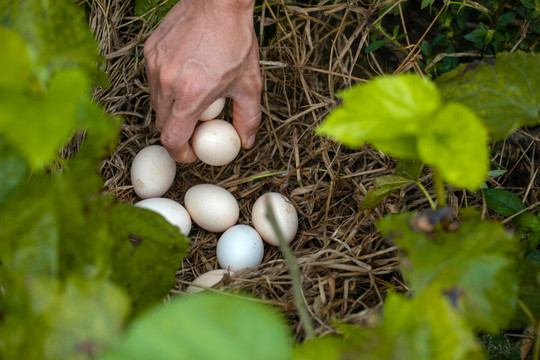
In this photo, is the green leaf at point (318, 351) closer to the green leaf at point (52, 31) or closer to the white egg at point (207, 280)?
the green leaf at point (52, 31)

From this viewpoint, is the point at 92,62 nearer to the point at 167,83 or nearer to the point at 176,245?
the point at 176,245

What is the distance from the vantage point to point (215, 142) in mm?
1390

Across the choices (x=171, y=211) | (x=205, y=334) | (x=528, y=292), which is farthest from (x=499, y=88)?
(x=171, y=211)

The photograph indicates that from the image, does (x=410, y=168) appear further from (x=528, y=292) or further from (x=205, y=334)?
(x=205, y=334)

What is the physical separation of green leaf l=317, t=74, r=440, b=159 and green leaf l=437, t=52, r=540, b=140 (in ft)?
0.53

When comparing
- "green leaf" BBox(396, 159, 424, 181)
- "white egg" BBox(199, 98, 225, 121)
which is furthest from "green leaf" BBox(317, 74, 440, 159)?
"white egg" BBox(199, 98, 225, 121)

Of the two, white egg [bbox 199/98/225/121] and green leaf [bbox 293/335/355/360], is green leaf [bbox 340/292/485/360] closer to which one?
green leaf [bbox 293/335/355/360]

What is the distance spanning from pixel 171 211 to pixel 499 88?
2.84 feet

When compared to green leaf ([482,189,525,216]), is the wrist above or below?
above

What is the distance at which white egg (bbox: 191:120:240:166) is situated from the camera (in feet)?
4.56

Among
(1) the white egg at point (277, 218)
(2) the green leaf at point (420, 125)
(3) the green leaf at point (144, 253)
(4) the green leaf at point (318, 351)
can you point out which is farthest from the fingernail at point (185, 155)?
(4) the green leaf at point (318, 351)

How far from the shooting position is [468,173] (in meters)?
0.62

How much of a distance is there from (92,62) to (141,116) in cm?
73

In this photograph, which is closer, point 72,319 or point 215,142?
point 72,319
